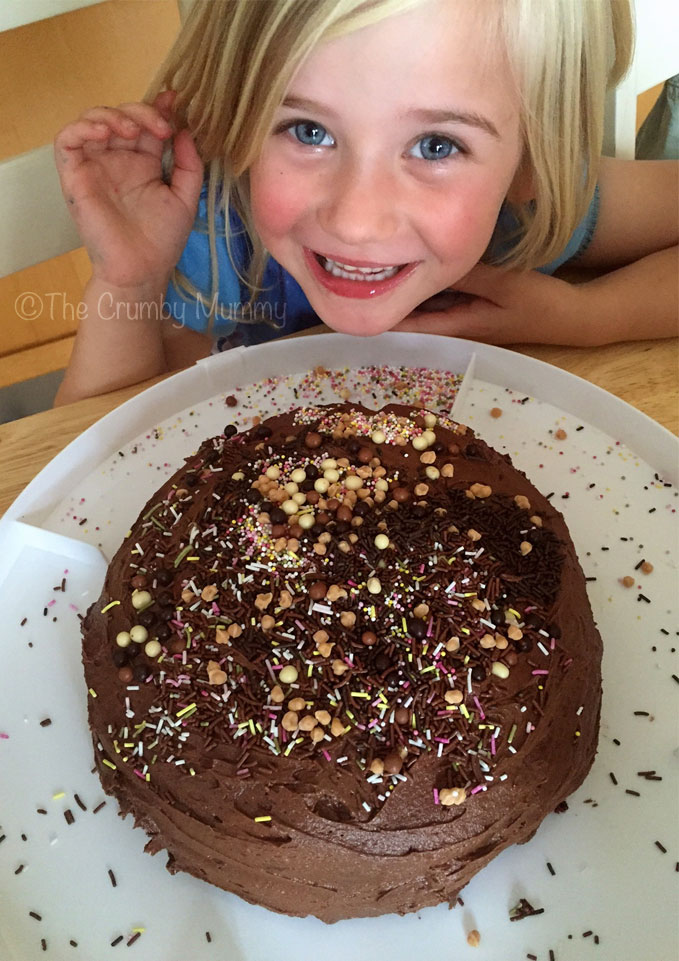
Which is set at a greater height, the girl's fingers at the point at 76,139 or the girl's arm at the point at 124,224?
the girl's fingers at the point at 76,139

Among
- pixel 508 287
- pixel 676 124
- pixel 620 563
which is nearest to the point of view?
pixel 620 563

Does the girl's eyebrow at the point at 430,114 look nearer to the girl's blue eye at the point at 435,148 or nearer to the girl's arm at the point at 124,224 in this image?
the girl's blue eye at the point at 435,148

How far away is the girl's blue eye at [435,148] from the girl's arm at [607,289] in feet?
1.63

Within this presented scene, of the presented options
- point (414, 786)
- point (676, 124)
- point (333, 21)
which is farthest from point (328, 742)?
point (676, 124)

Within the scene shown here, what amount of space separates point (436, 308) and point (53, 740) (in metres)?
1.18

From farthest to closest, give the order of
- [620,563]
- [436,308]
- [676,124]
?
[676,124] → [436,308] → [620,563]

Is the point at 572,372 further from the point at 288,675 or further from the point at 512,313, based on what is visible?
the point at 288,675

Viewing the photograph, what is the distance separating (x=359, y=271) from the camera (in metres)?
1.42

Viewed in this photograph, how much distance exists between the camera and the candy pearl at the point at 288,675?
98cm

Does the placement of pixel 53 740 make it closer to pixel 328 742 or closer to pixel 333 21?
pixel 328 742

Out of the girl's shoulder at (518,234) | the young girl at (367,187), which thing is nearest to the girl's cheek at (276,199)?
the young girl at (367,187)

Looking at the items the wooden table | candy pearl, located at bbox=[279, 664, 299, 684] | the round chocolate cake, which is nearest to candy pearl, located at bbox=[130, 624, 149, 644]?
the round chocolate cake

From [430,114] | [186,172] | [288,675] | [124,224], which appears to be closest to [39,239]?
[124,224]

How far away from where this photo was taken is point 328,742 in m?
0.96
